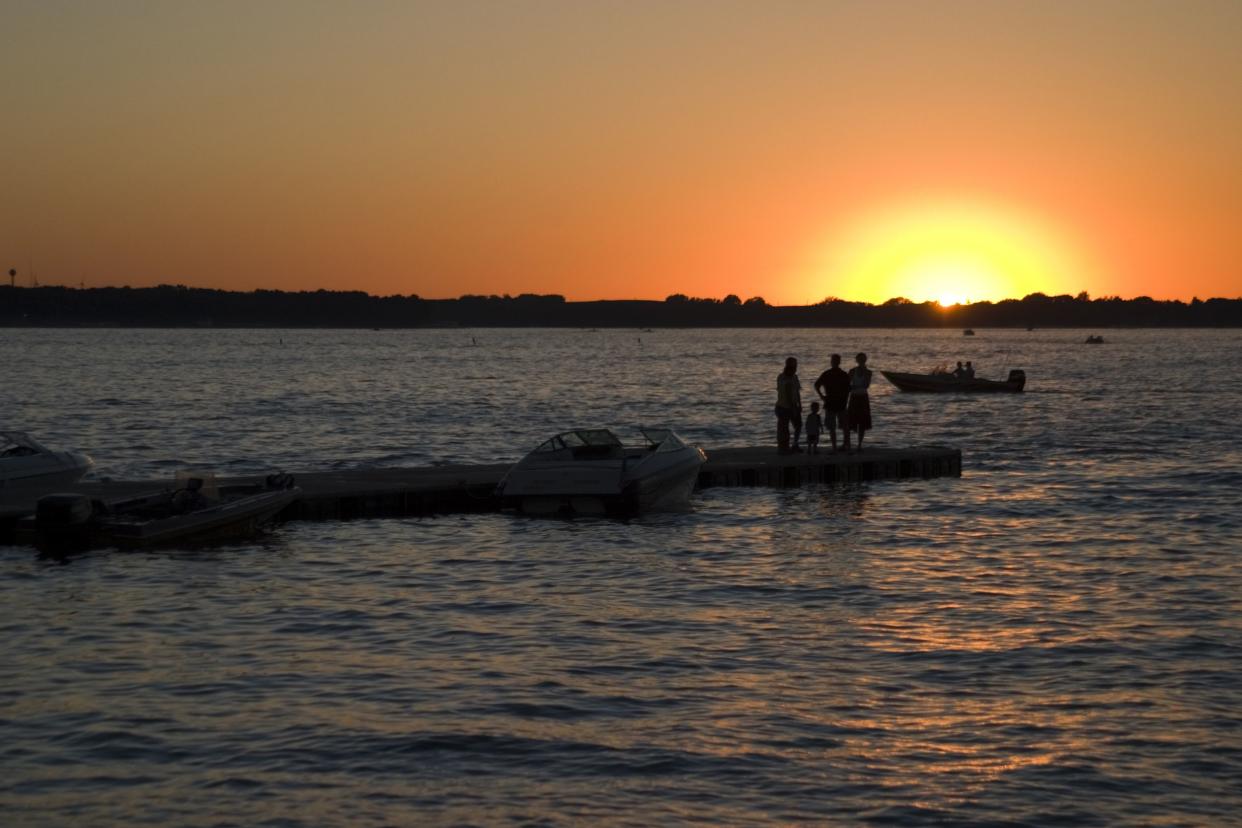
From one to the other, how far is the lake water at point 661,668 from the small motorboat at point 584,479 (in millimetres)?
479

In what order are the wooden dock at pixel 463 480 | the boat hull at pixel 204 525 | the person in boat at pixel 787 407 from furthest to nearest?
1. the person in boat at pixel 787 407
2. the wooden dock at pixel 463 480
3. the boat hull at pixel 204 525

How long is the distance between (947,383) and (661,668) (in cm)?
6940

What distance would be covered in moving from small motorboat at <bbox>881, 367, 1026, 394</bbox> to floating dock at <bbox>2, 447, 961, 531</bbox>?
4595 cm

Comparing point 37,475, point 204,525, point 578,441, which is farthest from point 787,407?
point 37,475

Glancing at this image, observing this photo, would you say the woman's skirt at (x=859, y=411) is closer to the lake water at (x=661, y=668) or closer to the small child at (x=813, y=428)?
the small child at (x=813, y=428)

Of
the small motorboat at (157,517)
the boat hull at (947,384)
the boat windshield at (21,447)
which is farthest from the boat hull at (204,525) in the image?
the boat hull at (947,384)

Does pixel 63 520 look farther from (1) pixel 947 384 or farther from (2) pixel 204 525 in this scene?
(1) pixel 947 384

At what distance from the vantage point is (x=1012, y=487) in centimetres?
3569

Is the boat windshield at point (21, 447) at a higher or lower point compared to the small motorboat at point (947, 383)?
higher

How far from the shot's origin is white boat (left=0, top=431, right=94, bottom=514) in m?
27.1

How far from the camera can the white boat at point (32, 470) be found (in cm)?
2709

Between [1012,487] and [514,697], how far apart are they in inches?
927

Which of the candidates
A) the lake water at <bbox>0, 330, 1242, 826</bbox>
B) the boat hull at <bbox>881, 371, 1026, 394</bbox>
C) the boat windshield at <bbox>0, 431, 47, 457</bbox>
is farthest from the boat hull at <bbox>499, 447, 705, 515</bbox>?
the boat hull at <bbox>881, 371, 1026, 394</bbox>

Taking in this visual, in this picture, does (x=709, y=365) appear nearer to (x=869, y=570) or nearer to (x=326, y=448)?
(x=326, y=448)
